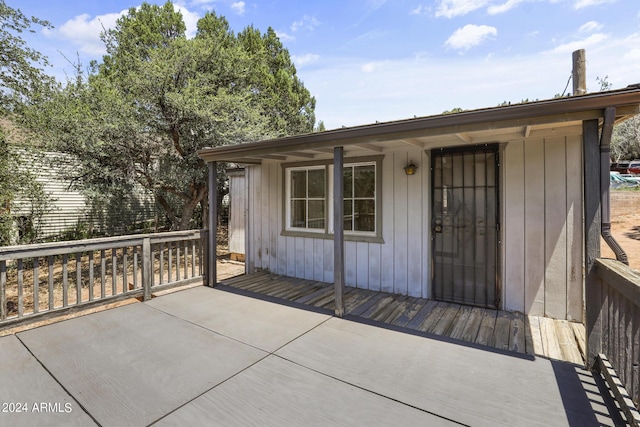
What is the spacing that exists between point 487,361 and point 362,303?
166 cm

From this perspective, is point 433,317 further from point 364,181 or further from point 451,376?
point 364,181

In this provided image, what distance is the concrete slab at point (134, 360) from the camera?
201 centimetres

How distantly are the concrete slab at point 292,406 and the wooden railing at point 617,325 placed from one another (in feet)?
3.75

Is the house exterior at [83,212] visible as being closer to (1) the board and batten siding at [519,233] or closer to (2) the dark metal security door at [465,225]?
(1) the board and batten siding at [519,233]

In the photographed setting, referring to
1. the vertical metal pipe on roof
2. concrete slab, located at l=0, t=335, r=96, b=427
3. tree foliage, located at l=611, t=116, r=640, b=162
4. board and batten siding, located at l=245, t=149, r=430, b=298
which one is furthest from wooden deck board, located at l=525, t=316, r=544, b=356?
tree foliage, located at l=611, t=116, r=640, b=162

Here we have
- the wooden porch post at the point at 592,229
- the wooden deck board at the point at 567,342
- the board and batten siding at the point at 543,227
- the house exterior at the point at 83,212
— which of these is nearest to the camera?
the wooden porch post at the point at 592,229

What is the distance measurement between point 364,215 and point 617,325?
9.72ft

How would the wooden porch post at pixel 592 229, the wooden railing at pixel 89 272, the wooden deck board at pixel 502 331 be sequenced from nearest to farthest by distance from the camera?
the wooden porch post at pixel 592 229 < the wooden deck board at pixel 502 331 < the wooden railing at pixel 89 272

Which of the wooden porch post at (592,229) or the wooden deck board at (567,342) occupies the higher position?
the wooden porch post at (592,229)

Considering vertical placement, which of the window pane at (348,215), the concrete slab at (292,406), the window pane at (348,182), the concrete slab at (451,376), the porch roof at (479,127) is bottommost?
the concrete slab at (292,406)

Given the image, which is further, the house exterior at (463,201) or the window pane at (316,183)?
the window pane at (316,183)

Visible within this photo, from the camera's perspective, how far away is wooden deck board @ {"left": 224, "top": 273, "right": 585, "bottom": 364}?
2762 millimetres

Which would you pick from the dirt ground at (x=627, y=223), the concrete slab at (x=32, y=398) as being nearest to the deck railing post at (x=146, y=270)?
the concrete slab at (x=32, y=398)

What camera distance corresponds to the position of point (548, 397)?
2.02 m
